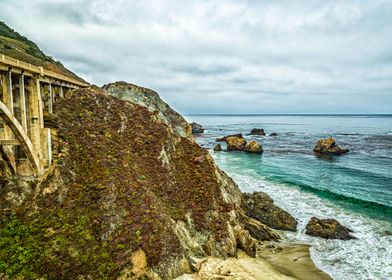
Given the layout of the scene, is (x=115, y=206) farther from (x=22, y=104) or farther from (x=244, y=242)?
(x=244, y=242)

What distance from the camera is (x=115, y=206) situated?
17.6 metres

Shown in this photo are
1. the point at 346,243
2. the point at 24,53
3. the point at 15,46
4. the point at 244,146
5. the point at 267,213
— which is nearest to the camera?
the point at 346,243

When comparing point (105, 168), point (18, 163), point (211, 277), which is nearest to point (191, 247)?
point (211, 277)

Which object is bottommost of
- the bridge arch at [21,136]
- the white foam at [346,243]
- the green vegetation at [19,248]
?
the white foam at [346,243]

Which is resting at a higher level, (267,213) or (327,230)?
(267,213)

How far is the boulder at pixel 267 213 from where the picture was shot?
2764 cm

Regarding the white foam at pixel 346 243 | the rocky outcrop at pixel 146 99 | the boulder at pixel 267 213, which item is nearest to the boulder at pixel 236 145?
the white foam at pixel 346 243

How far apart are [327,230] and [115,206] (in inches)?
768

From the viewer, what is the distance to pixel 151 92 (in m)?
35.9

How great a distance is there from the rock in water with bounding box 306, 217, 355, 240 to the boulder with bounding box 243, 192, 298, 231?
1547 millimetres

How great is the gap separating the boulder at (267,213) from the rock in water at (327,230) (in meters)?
1.55

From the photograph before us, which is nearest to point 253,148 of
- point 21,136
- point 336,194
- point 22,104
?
point 336,194

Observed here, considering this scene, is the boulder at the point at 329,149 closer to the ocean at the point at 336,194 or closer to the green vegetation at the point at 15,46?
the ocean at the point at 336,194

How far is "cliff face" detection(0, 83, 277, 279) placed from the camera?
14.5 metres
